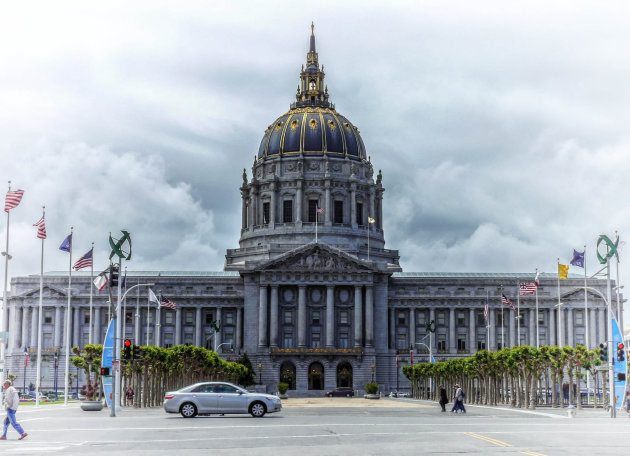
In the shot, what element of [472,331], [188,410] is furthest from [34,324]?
[188,410]

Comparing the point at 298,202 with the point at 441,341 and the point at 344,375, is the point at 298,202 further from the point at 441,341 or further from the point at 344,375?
the point at 344,375

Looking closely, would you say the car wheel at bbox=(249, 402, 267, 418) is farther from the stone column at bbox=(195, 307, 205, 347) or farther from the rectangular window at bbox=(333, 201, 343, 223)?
the rectangular window at bbox=(333, 201, 343, 223)

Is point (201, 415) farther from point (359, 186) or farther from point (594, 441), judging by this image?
point (359, 186)

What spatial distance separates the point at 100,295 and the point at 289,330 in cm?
3070

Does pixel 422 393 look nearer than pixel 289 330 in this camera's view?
Yes

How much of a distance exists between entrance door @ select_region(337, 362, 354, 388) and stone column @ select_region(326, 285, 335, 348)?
11.5 ft

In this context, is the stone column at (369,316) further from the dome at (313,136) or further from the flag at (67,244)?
the flag at (67,244)

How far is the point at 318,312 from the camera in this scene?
152 metres

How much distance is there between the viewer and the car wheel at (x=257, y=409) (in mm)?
53000

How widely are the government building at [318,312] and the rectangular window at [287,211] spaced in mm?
1777

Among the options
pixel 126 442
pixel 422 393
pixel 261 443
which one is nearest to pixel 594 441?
pixel 261 443

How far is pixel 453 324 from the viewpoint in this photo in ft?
509

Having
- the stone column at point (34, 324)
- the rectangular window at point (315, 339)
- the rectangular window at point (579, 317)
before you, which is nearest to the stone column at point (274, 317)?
the rectangular window at point (315, 339)

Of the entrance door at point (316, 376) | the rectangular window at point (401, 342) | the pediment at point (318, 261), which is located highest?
the pediment at point (318, 261)
